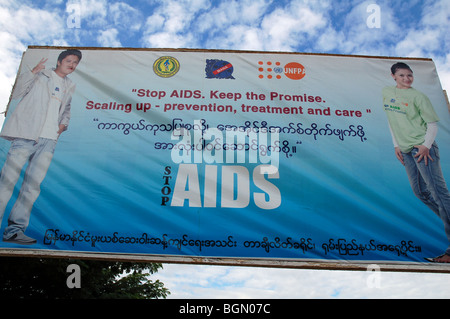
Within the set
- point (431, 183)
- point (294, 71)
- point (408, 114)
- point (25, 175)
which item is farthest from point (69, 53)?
point (431, 183)

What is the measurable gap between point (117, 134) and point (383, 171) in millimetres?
2558

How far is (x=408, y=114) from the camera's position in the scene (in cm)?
323

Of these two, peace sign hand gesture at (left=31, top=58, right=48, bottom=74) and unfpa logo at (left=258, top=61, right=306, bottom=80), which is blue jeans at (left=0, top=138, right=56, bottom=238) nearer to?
peace sign hand gesture at (left=31, top=58, right=48, bottom=74)

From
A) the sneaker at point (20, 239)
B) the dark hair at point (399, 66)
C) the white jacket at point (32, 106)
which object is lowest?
the sneaker at point (20, 239)

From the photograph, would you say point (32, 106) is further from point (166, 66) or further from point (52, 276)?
point (52, 276)

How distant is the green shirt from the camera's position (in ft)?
10.2

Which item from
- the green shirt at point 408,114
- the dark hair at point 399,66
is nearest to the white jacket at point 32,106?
the green shirt at point 408,114

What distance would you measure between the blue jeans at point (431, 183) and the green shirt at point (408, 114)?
0.14 m

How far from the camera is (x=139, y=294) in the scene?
6184mm

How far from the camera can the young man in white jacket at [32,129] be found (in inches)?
107

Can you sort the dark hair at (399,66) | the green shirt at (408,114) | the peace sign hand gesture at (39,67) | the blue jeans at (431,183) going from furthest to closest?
the dark hair at (399,66), the peace sign hand gesture at (39,67), the green shirt at (408,114), the blue jeans at (431,183)

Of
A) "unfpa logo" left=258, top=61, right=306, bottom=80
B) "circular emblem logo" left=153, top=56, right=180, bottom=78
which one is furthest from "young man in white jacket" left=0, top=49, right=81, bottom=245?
"unfpa logo" left=258, top=61, right=306, bottom=80

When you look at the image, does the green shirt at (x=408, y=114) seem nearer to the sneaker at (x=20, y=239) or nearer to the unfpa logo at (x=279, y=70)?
the unfpa logo at (x=279, y=70)
